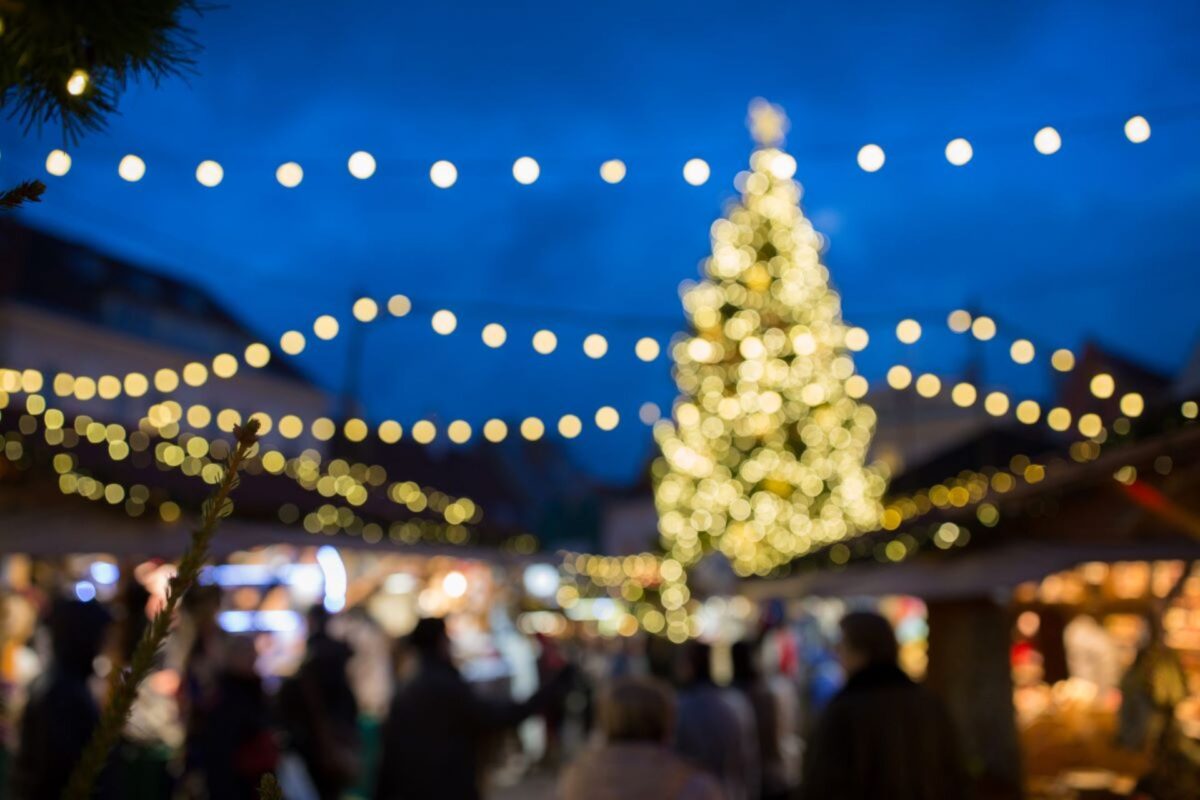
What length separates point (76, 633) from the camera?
14.5 ft

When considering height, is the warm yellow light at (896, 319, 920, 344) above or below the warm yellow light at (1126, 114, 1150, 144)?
above

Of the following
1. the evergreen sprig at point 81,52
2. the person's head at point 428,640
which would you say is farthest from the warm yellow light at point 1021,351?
the evergreen sprig at point 81,52

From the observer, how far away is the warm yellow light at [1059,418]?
1183cm

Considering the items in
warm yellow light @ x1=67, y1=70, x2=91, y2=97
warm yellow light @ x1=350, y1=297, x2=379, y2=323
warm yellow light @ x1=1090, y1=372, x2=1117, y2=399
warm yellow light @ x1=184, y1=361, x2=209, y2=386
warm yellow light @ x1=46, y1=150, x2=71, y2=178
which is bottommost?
warm yellow light @ x1=67, y1=70, x2=91, y2=97

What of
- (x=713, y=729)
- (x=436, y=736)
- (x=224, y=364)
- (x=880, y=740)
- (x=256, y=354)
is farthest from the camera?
(x=224, y=364)

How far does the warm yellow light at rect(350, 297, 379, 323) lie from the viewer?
15.7 m

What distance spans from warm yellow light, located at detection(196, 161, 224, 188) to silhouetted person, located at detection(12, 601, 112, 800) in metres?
4.74

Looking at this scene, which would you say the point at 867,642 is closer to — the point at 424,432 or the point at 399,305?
the point at 399,305

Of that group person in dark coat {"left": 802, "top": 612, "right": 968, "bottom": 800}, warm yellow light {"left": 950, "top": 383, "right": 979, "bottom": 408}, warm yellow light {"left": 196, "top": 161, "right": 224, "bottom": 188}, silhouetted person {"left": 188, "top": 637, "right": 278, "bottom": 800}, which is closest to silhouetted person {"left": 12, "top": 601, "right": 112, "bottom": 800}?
silhouetted person {"left": 188, "top": 637, "right": 278, "bottom": 800}

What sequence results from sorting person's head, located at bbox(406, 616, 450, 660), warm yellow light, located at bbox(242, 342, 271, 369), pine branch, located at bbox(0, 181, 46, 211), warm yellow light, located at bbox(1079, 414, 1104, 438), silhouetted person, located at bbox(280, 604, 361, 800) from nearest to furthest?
pine branch, located at bbox(0, 181, 46, 211) → person's head, located at bbox(406, 616, 450, 660) → silhouetted person, located at bbox(280, 604, 361, 800) → warm yellow light, located at bbox(1079, 414, 1104, 438) → warm yellow light, located at bbox(242, 342, 271, 369)

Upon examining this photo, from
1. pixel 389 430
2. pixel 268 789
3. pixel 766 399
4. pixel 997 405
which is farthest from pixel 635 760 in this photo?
pixel 766 399

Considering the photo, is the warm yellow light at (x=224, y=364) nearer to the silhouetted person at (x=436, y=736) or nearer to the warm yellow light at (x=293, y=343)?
the warm yellow light at (x=293, y=343)

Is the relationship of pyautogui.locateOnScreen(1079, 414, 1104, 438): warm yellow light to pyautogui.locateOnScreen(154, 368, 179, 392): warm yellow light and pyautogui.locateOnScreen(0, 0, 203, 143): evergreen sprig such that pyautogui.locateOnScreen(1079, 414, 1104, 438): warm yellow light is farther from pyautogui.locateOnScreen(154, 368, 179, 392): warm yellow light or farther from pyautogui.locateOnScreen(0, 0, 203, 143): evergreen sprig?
pyautogui.locateOnScreen(154, 368, 179, 392): warm yellow light

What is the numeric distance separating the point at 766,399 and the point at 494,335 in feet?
35.0
